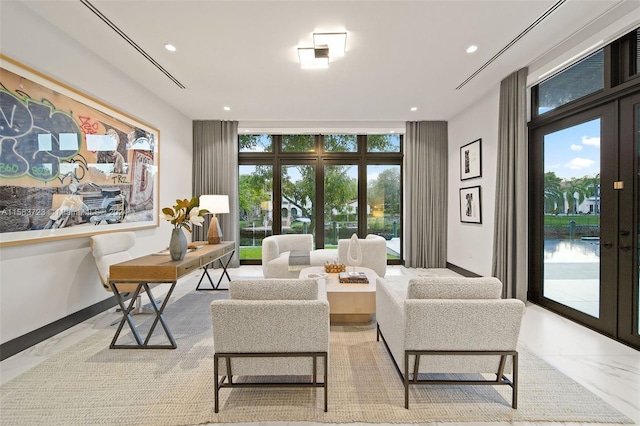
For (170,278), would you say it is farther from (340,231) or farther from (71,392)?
(340,231)

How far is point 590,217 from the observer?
9.28ft

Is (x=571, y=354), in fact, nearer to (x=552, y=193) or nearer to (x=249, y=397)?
(x=552, y=193)

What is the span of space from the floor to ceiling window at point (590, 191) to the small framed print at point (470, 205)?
932 millimetres

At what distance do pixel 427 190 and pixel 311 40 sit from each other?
3762 millimetres

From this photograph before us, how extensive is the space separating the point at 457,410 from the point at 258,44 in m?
3.54

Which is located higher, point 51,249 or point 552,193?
point 552,193

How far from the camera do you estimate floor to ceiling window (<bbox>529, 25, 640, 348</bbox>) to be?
8.04 ft

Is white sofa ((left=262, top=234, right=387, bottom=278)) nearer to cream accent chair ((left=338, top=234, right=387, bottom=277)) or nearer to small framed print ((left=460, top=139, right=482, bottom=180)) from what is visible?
cream accent chair ((left=338, top=234, right=387, bottom=277))

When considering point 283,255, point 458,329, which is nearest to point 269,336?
point 458,329

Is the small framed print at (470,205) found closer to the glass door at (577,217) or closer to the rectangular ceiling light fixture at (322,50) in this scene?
the glass door at (577,217)

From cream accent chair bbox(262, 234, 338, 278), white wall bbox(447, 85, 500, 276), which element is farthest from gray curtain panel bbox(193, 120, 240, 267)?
white wall bbox(447, 85, 500, 276)

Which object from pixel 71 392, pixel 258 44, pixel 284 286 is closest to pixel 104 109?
pixel 258 44

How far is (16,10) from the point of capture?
2287 mm

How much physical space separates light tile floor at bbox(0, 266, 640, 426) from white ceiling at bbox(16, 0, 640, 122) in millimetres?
2901
